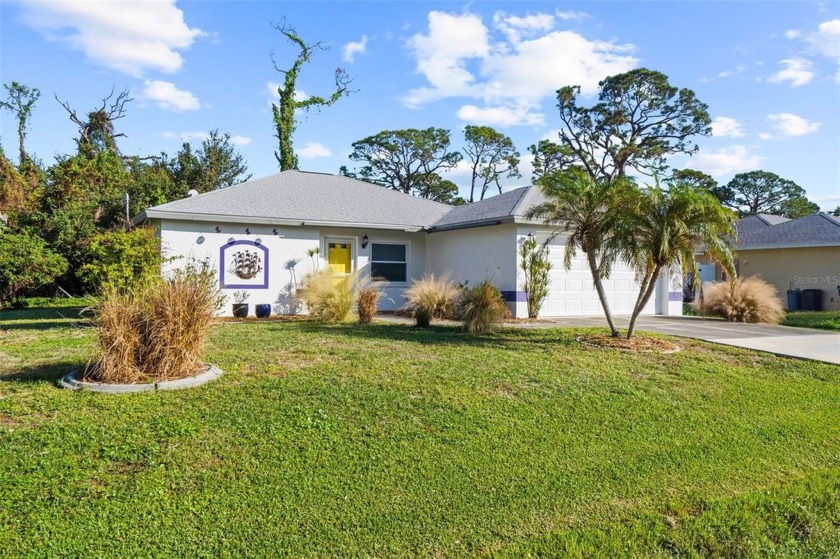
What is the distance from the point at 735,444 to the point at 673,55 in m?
10.8

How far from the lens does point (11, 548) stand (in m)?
2.86

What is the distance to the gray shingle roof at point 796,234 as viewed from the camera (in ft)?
64.1

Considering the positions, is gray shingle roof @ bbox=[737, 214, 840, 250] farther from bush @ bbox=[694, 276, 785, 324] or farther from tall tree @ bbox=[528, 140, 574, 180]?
tall tree @ bbox=[528, 140, 574, 180]

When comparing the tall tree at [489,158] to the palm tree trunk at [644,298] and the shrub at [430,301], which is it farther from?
the palm tree trunk at [644,298]

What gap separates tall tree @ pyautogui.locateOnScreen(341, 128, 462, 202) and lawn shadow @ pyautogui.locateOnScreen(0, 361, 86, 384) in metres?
36.7

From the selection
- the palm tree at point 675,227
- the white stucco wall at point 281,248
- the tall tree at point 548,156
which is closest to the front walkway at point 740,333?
the palm tree at point 675,227

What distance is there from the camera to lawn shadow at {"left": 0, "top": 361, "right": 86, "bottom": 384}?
591 cm

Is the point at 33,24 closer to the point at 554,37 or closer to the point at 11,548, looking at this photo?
the point at 554,37

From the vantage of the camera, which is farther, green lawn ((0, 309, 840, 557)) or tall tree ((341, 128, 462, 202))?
tall tree ((341, 128, 462, 202))

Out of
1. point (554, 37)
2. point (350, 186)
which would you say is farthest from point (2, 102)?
point (554, 37)

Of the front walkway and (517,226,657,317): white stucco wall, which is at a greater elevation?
(517,226,657,317): white stucco wall

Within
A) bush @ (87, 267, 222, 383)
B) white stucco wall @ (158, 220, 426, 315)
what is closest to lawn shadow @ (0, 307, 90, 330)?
white stucco wall @ (158, 220, 426, 315)

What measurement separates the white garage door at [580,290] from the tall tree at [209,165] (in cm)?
1919

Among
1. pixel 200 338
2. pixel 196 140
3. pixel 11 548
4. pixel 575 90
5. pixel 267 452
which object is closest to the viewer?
pixel 11 548
